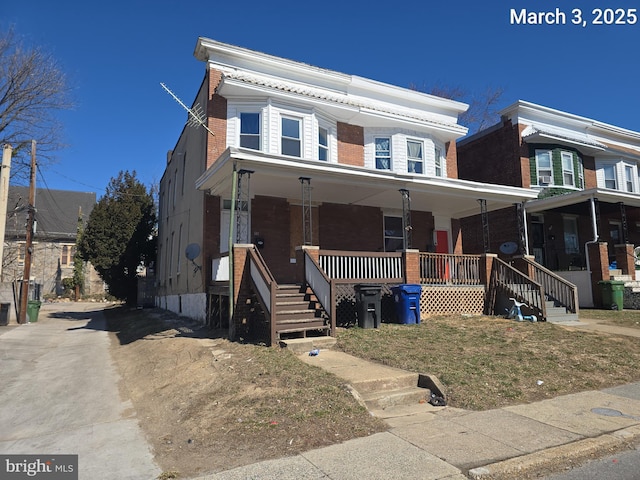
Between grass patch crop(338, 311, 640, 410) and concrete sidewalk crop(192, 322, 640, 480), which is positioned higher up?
grass patch crop(338, 311, 640, 410)

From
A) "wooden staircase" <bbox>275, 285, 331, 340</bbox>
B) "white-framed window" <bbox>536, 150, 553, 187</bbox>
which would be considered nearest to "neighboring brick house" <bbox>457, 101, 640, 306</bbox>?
"white-framed window" <bbox>536, 150, 553, 187</bbox>

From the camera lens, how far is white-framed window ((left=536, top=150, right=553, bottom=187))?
2028 centimetres

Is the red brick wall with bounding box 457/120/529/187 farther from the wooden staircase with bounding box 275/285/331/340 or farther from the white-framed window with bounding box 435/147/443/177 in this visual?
the wooden staircase with bounding box 275/285/331/340

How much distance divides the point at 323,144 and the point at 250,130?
2742mm

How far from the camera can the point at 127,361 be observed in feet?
33.9

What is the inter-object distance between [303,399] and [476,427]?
2183mm

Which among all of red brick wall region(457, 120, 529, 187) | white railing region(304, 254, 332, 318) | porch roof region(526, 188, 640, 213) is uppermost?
red brick wall region(457, 120, 529, 187)

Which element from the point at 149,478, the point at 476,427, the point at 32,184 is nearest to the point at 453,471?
the point at 476,427

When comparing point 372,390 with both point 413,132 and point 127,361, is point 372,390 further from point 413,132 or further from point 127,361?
point 413,132

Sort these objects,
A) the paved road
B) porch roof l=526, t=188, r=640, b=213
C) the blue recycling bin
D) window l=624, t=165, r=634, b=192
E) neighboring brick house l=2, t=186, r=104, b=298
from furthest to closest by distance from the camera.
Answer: neighboring brick house l=2, t=186, r=104, b=298, window l=624, t=165, r=634, b=192, porch roof l=526, t=188, r=640, b=213, the blue recycling bin, the paved road

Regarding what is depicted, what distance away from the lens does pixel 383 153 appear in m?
16.8

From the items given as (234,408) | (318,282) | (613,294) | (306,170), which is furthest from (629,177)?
(234,408)

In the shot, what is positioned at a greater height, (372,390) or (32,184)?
(32,184)

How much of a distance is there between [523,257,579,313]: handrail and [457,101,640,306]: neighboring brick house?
401 cm
